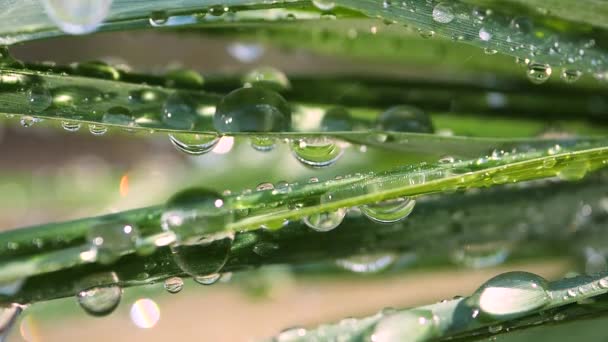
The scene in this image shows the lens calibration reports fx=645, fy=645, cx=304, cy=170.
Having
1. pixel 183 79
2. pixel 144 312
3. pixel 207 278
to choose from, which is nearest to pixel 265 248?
pixel 207 278

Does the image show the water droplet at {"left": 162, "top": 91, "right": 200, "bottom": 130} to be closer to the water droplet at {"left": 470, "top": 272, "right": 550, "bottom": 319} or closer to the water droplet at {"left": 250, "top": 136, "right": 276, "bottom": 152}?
the water droplet at {"left": 250, "top": 136, "right": 276, "bottom": 152}

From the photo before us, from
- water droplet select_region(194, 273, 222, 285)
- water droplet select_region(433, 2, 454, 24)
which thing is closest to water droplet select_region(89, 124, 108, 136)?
water droplet select_region(194, 273, 222, 285)

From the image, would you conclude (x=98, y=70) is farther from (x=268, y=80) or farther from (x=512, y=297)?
(x=512, y=297)

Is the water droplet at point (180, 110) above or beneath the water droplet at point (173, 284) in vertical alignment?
above

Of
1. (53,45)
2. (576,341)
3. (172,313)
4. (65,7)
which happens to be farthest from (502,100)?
(53,45)

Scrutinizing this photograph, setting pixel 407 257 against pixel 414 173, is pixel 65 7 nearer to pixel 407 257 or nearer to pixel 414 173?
pixel 414 173

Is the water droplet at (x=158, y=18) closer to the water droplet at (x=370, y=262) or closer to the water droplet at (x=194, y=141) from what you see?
the water droplet at (x=194, y=141)

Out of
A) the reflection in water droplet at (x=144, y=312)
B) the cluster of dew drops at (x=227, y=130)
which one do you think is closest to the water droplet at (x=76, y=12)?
the cluster of dew drops at (x=227, y=130)
